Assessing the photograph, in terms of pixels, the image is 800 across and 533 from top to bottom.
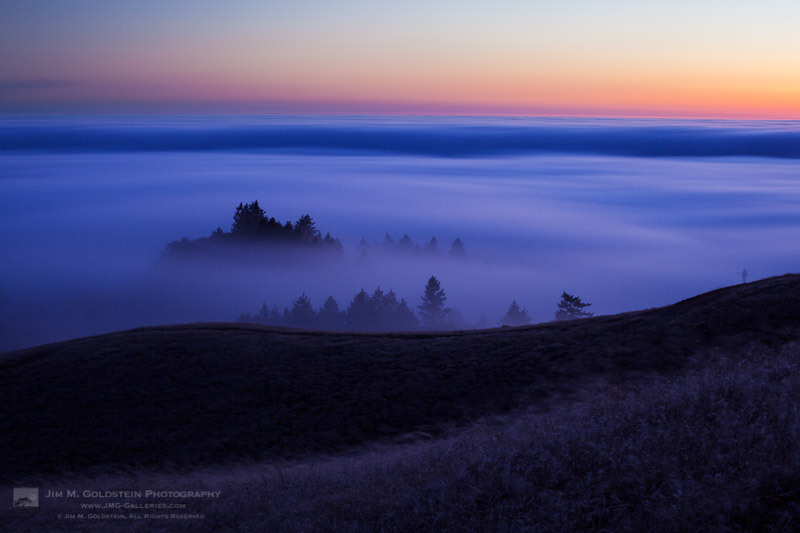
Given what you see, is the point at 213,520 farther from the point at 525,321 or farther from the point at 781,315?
the point at 525,321

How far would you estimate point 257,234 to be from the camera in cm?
9425

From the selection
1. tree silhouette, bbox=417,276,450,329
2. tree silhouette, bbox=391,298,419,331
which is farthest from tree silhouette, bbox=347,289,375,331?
tree silhouette, bbox=417,276,450,329

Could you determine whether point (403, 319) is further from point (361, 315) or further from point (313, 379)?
point (313, 379)

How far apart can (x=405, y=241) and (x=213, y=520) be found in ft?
453

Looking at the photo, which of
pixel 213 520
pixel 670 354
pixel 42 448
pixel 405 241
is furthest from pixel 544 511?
pixel 405 241

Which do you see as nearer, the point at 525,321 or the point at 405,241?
the point at 525,321

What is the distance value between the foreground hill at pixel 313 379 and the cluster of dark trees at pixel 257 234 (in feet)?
242

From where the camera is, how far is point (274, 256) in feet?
325

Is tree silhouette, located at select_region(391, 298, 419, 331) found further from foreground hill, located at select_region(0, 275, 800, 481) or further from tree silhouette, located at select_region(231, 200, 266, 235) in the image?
foreground hill, located at select_region(0, 275, 800, 481)

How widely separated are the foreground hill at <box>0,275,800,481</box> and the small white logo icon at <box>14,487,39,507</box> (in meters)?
1.50

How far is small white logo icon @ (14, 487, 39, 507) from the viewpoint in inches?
459

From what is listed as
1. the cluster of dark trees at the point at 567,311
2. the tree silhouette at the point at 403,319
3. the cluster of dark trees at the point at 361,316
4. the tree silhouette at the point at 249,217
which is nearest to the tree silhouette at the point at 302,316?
the cluster of dark trees at the point at 361,316

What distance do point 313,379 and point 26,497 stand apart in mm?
7917

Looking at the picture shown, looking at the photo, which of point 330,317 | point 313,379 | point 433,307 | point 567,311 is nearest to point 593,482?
point 313,379
